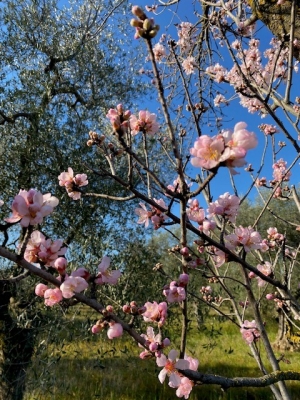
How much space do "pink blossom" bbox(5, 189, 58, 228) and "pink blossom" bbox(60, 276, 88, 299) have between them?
186mm

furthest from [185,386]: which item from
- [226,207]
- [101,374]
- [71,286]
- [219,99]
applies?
[101,374]

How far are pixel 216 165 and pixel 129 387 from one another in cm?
595

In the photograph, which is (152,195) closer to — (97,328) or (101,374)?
(97,328)

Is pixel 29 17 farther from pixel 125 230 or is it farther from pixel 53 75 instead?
pixel 125 230

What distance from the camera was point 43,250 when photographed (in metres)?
1.07

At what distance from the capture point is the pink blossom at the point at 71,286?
965 mm

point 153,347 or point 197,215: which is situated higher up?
point 197,215

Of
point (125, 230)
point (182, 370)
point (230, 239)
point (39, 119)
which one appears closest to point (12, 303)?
point (125, 230)

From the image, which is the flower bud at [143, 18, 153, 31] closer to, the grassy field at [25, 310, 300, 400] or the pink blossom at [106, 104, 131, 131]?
the pink blossom at [106, 104, 131, 131]

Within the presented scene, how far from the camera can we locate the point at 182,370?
1035mm

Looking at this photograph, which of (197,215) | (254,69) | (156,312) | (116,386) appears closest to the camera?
(156,312)

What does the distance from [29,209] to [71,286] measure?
25cm

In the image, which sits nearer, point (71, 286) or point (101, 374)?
point (71, 286)

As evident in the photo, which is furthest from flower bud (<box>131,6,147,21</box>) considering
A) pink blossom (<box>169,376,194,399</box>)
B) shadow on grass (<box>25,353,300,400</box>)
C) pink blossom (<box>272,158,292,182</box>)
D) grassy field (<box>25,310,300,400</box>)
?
shadow on grass (<box>25,353,300,400</box>)
